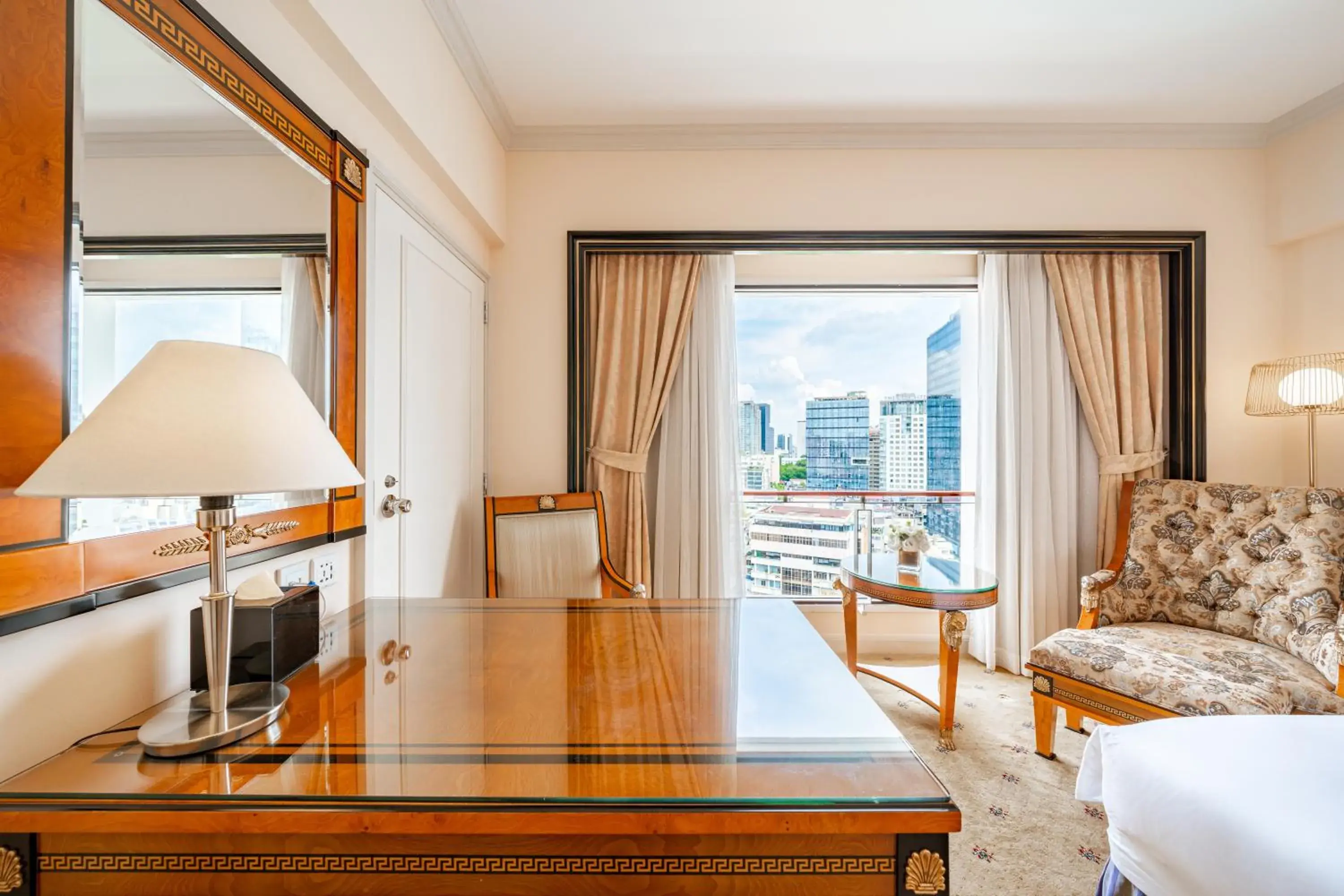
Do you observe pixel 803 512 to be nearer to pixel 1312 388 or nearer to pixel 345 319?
pixel 1312 388

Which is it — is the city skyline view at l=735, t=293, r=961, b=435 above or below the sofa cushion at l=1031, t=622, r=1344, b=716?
above

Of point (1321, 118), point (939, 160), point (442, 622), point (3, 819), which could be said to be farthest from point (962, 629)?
point (1321, 118)

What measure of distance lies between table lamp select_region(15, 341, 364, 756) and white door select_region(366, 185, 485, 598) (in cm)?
90

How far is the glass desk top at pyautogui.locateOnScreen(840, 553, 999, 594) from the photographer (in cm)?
231

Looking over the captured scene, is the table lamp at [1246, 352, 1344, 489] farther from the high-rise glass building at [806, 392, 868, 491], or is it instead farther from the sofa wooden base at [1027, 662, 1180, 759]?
the high-rise glass building at [806, 392, 868, 491]

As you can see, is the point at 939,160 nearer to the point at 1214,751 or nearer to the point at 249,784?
the point at 1214,751

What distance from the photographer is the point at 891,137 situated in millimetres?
2844

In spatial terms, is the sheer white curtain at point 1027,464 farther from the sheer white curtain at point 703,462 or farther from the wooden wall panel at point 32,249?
the wooden wall panel at point 32,249

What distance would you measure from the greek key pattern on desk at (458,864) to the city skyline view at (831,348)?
2.73 meters

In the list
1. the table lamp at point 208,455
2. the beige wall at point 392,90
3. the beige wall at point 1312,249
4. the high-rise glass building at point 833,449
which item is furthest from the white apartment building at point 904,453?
the table lamp at point 208,455

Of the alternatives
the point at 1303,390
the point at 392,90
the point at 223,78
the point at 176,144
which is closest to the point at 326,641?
the point at 176,144

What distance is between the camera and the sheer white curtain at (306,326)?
1347mm

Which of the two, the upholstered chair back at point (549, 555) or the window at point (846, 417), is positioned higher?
the window at point (846, 417)

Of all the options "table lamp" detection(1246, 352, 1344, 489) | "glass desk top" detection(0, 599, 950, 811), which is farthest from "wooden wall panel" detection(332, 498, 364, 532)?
"table lamp" detection(1246, 352, 1344, 489)
